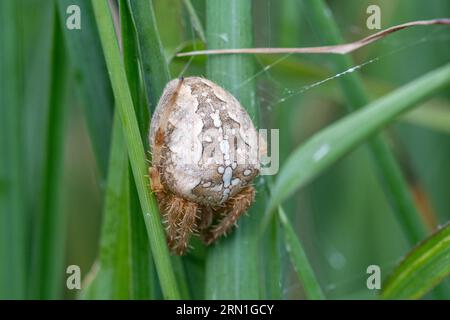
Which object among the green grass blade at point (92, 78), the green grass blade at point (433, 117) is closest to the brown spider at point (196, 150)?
the green grass blade at point (92, 78)

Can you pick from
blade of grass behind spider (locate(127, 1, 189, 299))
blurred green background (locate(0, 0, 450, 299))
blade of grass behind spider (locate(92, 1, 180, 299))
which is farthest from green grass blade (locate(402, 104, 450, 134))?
blade of grass behind spider (locate(92, 1, 180, 299))

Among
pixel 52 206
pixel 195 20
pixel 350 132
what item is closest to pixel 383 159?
pixel 350 132

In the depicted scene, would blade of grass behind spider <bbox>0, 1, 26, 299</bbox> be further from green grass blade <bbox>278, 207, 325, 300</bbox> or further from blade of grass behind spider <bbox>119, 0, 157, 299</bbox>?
green grass blade <bbox>278, 207, 325, 300</bbox>

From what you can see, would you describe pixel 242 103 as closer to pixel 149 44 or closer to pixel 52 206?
pixel 149 44

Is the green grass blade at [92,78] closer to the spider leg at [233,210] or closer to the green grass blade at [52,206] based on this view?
the green grass blade at [52,206]
